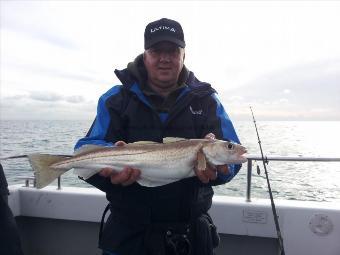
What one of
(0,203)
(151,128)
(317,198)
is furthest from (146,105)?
(317,198)

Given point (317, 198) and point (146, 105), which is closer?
point (146, 105)

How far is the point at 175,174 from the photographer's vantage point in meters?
3.31

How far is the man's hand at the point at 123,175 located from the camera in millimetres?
3338

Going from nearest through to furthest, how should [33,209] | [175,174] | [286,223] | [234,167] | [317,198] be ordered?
[175,174], [234,167], [286,223], [33,209], [317,198]

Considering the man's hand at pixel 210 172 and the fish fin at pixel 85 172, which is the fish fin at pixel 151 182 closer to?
the man's hand at pixel 210 172

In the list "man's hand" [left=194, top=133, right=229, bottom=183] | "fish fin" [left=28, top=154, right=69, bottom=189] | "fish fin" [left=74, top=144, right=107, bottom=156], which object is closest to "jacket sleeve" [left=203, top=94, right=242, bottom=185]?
"man's hand" [left=194, top=133, right=229, bottom=183]

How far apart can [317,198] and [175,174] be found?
695 centimetres

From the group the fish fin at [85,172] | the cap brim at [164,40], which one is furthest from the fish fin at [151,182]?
the cap brim at [164,40]

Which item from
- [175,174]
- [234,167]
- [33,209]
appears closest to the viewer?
[175,174]

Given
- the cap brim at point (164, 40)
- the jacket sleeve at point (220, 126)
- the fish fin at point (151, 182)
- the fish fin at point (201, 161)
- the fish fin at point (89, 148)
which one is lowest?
the fish fin at point (151, 182)

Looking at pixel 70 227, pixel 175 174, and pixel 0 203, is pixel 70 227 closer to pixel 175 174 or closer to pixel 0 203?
pixel 0 203

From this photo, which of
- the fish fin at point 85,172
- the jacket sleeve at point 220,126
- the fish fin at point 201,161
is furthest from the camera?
the jacket sleeve at point 220,126

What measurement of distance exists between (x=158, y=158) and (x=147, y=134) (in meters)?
0.27

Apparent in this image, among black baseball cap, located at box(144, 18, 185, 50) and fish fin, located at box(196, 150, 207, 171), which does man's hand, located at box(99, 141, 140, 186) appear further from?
black baseball cap, located at box(144, 18, 185, 50)
